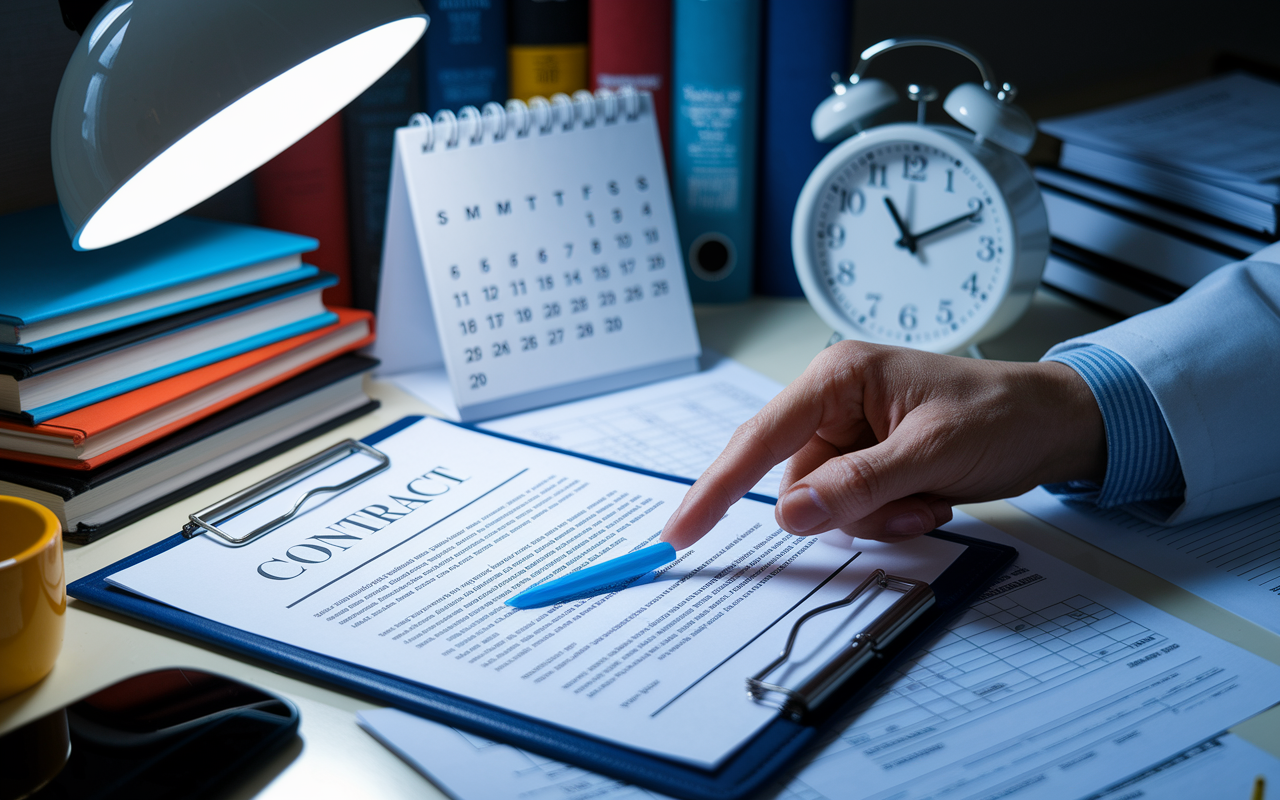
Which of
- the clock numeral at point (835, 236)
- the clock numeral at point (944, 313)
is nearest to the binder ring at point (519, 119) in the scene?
the clock numeral at point (835, 236)

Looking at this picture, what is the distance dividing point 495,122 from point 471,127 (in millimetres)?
24

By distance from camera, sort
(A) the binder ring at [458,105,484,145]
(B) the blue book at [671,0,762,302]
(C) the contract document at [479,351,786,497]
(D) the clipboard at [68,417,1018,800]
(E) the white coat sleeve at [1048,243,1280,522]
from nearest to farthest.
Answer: (D) the clipboard at [68,417,1018,800], (E) the white coat sleeve at [1048,243,1280,522], (C) the contract document at [479,351,786,497], (A) the binder ring at [458,105,484,145], (B) the blue book at [671,0,762,302]

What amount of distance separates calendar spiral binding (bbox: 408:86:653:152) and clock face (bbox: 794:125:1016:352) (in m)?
0.21

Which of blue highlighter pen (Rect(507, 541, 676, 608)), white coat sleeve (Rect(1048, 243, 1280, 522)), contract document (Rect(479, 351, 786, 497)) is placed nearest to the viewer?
blue highlighter pen (Rect(507, 541, 676, 608))

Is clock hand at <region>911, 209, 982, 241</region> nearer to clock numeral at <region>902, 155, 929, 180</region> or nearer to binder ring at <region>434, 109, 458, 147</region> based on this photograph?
clock numeral at <region>902, 155, 929, 180</region>

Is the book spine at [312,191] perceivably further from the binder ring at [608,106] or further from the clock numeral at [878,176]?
the clock numeral at [878,176]

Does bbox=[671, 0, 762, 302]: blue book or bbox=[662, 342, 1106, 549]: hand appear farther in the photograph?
bbox=[671, 0, 762, 302]: blue book

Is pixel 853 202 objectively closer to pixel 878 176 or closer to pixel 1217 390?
pixel 878 176

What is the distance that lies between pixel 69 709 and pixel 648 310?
0.62 m

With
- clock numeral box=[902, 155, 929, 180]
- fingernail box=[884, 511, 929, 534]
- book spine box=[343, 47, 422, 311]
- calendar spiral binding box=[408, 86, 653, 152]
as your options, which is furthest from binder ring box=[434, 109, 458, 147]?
fingernail box=[884, 511, 929, 534]

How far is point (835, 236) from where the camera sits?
40.0 inches

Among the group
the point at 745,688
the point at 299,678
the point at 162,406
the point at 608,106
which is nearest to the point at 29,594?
the point at 299,678

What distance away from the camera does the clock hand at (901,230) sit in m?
0.98

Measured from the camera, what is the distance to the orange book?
70 cm
